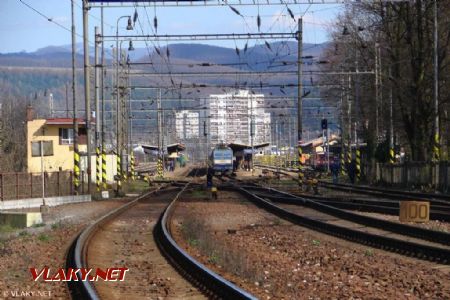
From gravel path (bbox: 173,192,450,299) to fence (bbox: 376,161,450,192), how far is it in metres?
18.7

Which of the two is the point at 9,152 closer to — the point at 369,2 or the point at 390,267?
the point at 369,2

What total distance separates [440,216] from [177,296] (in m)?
14.6

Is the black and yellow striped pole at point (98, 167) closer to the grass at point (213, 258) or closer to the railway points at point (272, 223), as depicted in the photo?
the railway points at point (272, 223)

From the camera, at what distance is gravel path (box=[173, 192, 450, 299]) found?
38.2 ft

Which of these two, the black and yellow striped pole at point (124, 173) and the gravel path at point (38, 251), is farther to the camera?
the black and yellow striped pole at point (124, 173)

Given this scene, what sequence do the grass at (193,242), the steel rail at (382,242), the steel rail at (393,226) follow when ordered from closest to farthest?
the steel rail at (382,242) < the steel rail at (393,226) < the grass at (193,242)

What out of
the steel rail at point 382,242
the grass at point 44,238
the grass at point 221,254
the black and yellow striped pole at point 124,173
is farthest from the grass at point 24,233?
the black and yellow striped pole at point 124,173

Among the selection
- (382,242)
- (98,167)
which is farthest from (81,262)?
(98,167)

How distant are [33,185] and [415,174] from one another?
2214 centimetres

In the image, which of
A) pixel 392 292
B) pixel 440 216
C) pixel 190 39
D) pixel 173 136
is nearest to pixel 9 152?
pixel 190 39

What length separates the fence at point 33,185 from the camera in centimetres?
3872

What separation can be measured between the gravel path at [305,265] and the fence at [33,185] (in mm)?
17396

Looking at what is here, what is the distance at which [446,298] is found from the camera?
1088 cm

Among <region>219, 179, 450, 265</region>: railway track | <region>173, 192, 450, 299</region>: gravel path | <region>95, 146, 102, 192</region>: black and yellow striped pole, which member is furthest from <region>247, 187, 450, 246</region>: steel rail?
<region>95, 146, 102, 192</region>: black and yellow striped pole
